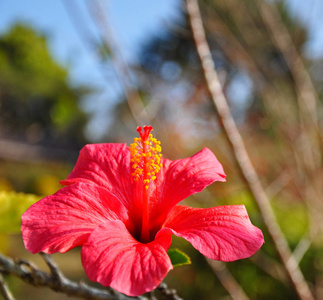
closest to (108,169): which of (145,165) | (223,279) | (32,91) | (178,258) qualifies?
(145,165)

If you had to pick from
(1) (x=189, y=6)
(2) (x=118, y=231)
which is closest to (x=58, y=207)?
(2) (x=118, y=231)

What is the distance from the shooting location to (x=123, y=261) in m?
0.54

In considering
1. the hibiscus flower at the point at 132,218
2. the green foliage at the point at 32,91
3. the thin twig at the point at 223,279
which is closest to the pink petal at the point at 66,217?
the hibiscus flower at the point at 132,218

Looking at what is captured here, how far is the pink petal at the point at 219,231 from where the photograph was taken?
54 centimetres

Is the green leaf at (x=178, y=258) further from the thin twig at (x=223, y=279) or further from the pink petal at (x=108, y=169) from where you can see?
the thin twig at (x=223, y=279)

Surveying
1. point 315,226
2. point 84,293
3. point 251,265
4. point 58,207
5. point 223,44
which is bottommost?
point 251,265

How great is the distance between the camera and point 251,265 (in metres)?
3.60

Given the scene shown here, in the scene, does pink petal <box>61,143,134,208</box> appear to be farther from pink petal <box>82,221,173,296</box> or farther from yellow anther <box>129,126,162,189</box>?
pink petal <box>82,221,173,296</box>

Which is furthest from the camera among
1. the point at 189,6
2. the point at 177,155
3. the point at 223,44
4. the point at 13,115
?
the point at 13,115

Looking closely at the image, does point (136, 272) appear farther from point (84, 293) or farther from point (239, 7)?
point (239, 7)

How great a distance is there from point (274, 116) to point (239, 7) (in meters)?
0.78

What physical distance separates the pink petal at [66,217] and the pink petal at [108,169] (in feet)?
0.20

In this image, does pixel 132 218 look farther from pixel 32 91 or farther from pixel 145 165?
pixel 32 91

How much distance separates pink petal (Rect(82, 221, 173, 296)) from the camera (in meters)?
0.49
